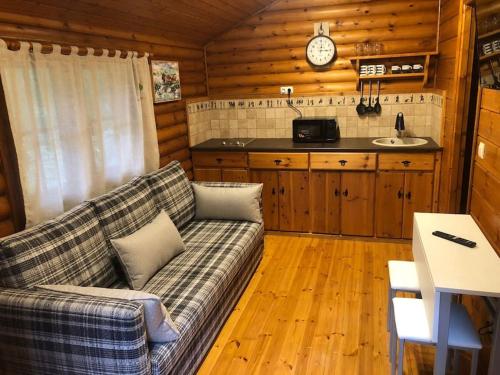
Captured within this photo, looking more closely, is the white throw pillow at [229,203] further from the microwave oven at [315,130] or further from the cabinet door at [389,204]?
the cabinet door at [389,204]

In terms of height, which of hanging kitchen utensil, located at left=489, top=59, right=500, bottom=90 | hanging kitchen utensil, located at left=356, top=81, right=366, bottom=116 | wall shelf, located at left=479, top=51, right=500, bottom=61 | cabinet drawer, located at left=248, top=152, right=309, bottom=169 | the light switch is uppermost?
wall shelf, located at left=479, top=51, right=500, bottom=61

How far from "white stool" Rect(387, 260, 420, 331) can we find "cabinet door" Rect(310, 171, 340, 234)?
5.33ft

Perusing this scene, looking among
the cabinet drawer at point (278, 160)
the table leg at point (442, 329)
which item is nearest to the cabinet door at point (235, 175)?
the cabinet drawer at point (278, 160)

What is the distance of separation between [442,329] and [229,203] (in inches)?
77.6

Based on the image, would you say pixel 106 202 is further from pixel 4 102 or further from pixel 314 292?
pixel 314 292

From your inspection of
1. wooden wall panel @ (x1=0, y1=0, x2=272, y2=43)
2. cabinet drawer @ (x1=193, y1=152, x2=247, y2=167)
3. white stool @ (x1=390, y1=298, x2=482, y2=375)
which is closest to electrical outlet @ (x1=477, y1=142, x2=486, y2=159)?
white stool @ (x1=390, y1=298, x2=482, y2=375)

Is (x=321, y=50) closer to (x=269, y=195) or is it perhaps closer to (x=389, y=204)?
(x=269, y=195)

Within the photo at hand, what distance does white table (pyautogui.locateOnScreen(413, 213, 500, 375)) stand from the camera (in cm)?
157

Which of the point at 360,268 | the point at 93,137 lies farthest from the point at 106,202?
the point at 360,268

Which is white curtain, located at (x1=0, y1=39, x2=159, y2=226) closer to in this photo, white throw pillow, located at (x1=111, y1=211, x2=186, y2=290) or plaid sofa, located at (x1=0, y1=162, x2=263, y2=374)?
plaid sofa, located at (x1=0, y1=162, x2=263, y2=374)

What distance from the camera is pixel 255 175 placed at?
4.12m

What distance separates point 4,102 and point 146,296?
1.31m

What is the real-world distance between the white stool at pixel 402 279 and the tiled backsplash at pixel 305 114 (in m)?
1.87

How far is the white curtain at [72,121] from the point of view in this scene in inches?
86.7
